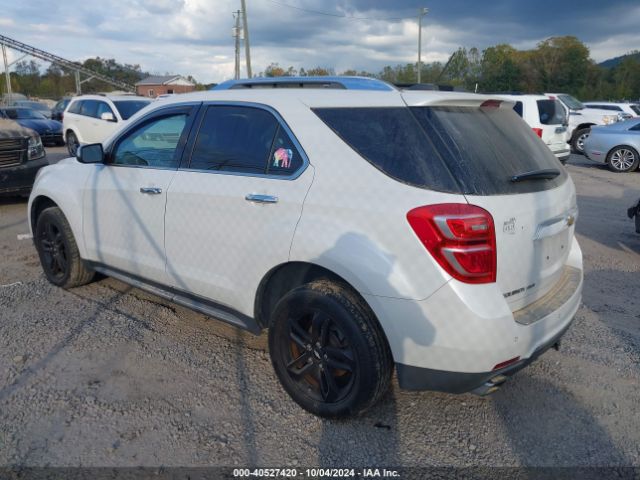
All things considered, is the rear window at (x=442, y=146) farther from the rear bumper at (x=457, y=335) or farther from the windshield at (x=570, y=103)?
the windshield at (x=570, y=103)

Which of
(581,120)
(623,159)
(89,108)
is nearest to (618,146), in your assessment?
(623,159)

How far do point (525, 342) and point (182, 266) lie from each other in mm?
2223

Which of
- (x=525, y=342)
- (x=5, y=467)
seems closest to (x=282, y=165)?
(x=525, y=342)

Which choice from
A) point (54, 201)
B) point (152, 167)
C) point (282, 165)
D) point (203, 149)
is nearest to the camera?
point (282, 165)

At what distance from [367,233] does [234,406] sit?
1362mm

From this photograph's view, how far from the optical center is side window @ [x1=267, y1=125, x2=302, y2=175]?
3076 millimetres

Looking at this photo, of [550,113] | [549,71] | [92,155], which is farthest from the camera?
[549,71]

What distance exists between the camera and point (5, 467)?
8.77 ft

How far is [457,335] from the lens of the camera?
Answer: 2.55 meters

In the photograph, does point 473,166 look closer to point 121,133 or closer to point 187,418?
point 187,418

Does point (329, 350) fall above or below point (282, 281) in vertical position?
below

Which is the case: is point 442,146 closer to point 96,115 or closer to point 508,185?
point 508,185

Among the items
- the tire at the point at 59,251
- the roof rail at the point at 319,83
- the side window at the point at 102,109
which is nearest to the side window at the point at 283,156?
the roof rail at the point at 319,83

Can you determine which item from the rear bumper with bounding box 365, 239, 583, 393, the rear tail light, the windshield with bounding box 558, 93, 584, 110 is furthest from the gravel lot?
the windshield with bounding box 558, 93, 584, 110
